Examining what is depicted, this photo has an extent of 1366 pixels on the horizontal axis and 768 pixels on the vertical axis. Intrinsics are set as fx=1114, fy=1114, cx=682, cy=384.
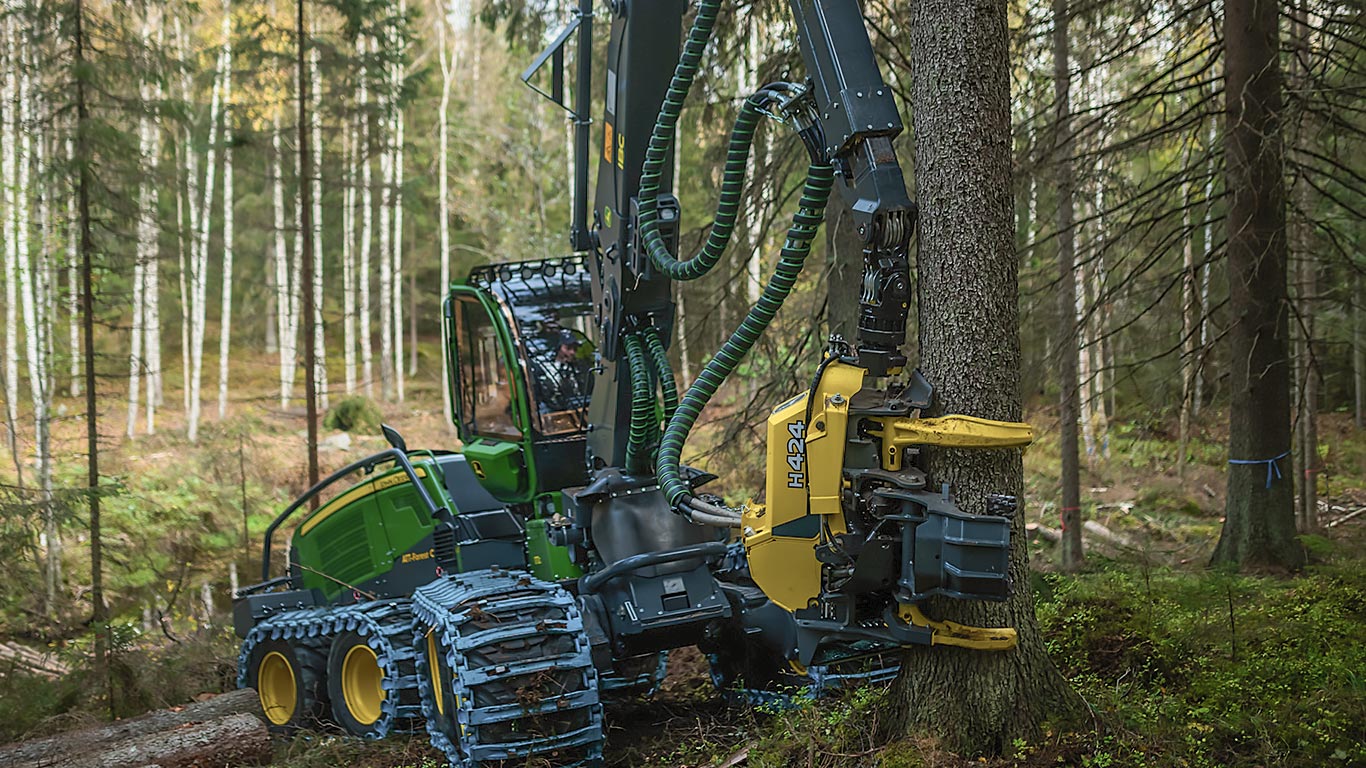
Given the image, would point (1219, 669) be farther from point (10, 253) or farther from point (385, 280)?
point (385, 280)

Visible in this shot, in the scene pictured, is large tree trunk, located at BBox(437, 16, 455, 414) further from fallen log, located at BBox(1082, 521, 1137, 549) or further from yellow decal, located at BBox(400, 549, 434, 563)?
yellow decal, located at BBox(400, 549, 434, 563)

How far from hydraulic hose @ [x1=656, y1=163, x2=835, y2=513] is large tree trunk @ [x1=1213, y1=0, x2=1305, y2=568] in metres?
4.83

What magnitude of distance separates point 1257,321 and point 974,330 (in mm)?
5394

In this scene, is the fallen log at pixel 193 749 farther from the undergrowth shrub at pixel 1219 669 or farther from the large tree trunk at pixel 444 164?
the large tree trunk at pixel 444 164

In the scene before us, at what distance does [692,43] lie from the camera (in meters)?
5.20

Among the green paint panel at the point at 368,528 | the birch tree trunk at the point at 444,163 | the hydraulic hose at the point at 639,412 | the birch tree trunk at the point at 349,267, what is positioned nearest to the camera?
the hydraulic hose at the point at 639,412

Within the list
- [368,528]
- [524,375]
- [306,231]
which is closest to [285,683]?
[368,528]

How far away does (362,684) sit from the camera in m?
7.07

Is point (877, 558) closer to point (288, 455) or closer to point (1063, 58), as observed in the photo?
point (1063, 58)

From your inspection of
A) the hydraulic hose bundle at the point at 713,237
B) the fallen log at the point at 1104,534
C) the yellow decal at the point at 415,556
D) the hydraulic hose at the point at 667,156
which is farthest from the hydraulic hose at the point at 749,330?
the fallen log at the point at 1104,534

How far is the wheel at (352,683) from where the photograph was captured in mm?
6973

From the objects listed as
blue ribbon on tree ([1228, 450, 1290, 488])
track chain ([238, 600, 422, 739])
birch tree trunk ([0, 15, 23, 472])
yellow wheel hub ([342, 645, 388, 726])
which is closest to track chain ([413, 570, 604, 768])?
track chain ([238, 600, 422, 739])

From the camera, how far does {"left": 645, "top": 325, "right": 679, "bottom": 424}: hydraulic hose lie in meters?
6.18

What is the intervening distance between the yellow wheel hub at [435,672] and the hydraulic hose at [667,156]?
2.31 meters
